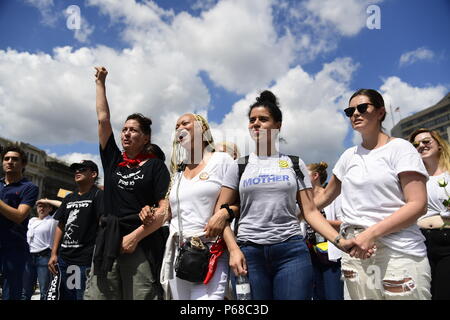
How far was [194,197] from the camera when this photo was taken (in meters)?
2.75

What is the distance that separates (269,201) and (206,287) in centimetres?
79

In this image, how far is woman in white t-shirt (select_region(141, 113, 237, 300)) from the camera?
103 inches

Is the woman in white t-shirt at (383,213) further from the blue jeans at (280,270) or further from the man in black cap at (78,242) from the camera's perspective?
the man in black cap at (78,242)

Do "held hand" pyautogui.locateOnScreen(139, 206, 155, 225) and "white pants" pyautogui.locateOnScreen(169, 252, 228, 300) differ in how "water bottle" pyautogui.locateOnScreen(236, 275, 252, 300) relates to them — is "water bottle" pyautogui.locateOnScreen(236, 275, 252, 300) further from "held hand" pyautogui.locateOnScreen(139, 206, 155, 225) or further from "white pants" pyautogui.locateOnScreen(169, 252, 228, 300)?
"held hand" pyautogui.locateOnScreen(139, 206, 155, 225)

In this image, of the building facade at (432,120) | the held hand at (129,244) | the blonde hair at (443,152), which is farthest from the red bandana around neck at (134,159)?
the building facade at (432,120)

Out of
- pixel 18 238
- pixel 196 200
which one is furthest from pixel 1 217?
pixel 196 200

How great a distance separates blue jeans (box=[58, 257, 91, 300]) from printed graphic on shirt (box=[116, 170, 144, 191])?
176cm

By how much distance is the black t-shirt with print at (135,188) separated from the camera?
303cm

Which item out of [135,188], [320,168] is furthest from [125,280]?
[320,168]

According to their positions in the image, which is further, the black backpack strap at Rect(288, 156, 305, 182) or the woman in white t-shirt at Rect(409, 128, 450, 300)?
the woman in white t-shirt at Rect(409, 128, 450, 300)

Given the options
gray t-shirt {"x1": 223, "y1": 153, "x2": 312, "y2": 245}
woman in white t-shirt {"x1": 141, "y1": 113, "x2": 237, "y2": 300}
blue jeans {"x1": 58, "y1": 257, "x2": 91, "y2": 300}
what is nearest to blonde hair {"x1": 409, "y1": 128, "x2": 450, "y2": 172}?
gray t-shirt {"x1": 223, "y1": 153, "x2": 312, "y2": 245}

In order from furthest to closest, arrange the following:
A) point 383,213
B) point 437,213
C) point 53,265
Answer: point 53,265 < point 437,213 < point 383,213

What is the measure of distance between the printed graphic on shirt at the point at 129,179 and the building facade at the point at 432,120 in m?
105

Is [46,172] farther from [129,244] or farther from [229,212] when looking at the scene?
[229,212]
